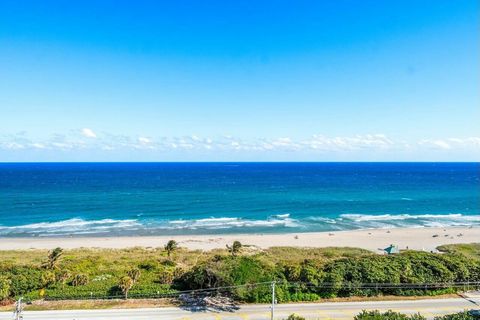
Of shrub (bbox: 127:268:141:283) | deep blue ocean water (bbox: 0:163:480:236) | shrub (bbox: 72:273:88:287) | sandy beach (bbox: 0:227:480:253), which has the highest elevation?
shrub (bbox: 127:268:141:283)

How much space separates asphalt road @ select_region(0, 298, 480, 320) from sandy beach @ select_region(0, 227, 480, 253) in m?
21.7

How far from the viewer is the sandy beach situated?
1907 inches

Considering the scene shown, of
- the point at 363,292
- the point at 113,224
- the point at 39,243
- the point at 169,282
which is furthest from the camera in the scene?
the point at 113,224

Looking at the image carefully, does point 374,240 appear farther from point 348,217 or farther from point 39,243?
point 39,243

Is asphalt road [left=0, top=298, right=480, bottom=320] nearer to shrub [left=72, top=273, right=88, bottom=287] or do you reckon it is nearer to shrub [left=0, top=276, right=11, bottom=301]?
shrub [left=0, top=276, right=11, bottom=301]

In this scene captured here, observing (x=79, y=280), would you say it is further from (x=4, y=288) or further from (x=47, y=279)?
(x=4, y=288)

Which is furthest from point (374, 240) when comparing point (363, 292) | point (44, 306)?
point (44, 306)

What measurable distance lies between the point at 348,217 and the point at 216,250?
119 feet

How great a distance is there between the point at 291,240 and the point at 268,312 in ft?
97.5

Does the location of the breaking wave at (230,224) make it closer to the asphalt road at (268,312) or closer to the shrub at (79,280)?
the shrub at (79,280)

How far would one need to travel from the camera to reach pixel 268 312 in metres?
22.5

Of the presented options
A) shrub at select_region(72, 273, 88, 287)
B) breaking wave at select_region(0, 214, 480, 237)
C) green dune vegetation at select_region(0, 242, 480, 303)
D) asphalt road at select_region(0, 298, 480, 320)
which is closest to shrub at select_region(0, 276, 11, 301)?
green dune vegetation at select_region(0, 242, 480, 303)

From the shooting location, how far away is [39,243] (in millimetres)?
49531

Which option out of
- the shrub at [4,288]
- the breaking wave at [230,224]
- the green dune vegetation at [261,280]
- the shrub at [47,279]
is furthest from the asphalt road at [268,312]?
the breaking wave at [230,224]
